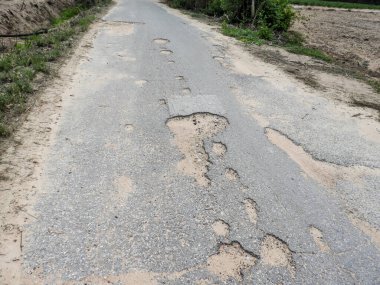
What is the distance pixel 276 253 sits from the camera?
268 cm

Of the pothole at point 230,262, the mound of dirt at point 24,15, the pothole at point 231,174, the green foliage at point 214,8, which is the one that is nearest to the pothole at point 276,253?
the pothole at point 230,262

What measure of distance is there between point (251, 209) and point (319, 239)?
2.01 ft

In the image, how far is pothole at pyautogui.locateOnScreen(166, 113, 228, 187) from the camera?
3641 mm

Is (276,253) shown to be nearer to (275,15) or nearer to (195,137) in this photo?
(195,137)

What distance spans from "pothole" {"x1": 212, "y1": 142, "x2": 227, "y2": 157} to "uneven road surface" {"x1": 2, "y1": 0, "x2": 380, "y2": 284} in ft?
0.06

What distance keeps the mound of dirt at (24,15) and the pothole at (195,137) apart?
6.15 m

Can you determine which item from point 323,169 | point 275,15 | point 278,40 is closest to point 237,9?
point 275,15

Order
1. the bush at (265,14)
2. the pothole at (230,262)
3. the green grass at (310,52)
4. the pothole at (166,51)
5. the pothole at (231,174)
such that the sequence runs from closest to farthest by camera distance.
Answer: the pothole at (230,262), the pothole at (231,174), the pothole at (166,51), the green grass at (310,52), the bush at (265,14)

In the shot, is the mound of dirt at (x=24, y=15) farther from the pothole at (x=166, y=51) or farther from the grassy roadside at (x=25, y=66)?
the pothole at (x=166, y=51)

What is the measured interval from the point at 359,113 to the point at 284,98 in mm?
1159

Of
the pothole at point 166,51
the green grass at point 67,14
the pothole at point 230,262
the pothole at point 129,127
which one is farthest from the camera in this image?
the green grass at point 67,14

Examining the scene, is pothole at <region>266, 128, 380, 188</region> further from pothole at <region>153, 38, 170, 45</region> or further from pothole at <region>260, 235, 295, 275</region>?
pothole at <region>153, 38, 170, 45</region>

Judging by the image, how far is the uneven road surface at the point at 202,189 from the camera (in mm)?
2545

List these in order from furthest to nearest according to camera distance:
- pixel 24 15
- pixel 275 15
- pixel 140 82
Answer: pixel 275 15 < pixel 24 15 < pixel 140 82
